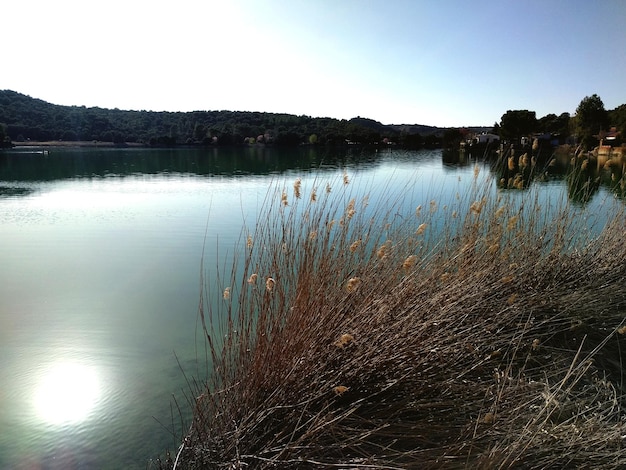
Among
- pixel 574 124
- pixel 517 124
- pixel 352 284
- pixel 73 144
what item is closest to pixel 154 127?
pixel 73 144

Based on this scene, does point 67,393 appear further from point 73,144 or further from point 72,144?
point 73,144

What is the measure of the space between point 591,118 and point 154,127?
6039 centimetres

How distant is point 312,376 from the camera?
2.05 metres

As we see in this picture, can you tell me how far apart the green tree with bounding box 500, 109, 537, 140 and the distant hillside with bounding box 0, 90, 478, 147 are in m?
13.7

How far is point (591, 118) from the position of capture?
3344cm

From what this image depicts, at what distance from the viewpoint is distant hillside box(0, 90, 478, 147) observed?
5797cm

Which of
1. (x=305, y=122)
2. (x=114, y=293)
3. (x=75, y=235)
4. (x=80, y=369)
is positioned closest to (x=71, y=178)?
(x=75, y=235)

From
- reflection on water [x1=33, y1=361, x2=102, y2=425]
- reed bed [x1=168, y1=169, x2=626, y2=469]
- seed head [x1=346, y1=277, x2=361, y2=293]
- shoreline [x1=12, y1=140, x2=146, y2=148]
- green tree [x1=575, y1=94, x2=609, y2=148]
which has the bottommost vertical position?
reflection on water [x1=33, y1=361, x2=102, y2=425]

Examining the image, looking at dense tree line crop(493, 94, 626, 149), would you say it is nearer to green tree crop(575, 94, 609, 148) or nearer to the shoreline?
green tree crop(575, 94, 609, 148)

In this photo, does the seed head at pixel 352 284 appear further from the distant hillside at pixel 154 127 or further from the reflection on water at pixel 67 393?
the distant hillside at pixel 154 127

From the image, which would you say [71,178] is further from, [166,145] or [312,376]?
[166,145]

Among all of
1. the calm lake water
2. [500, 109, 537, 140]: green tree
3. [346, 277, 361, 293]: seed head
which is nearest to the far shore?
[500, 109, 537, 140]: green tree

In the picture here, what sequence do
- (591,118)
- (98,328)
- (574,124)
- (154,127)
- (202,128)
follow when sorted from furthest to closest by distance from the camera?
(154,127)
(202,128)
(574,124)
(591,118)
(98,328)

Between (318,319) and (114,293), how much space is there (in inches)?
173
